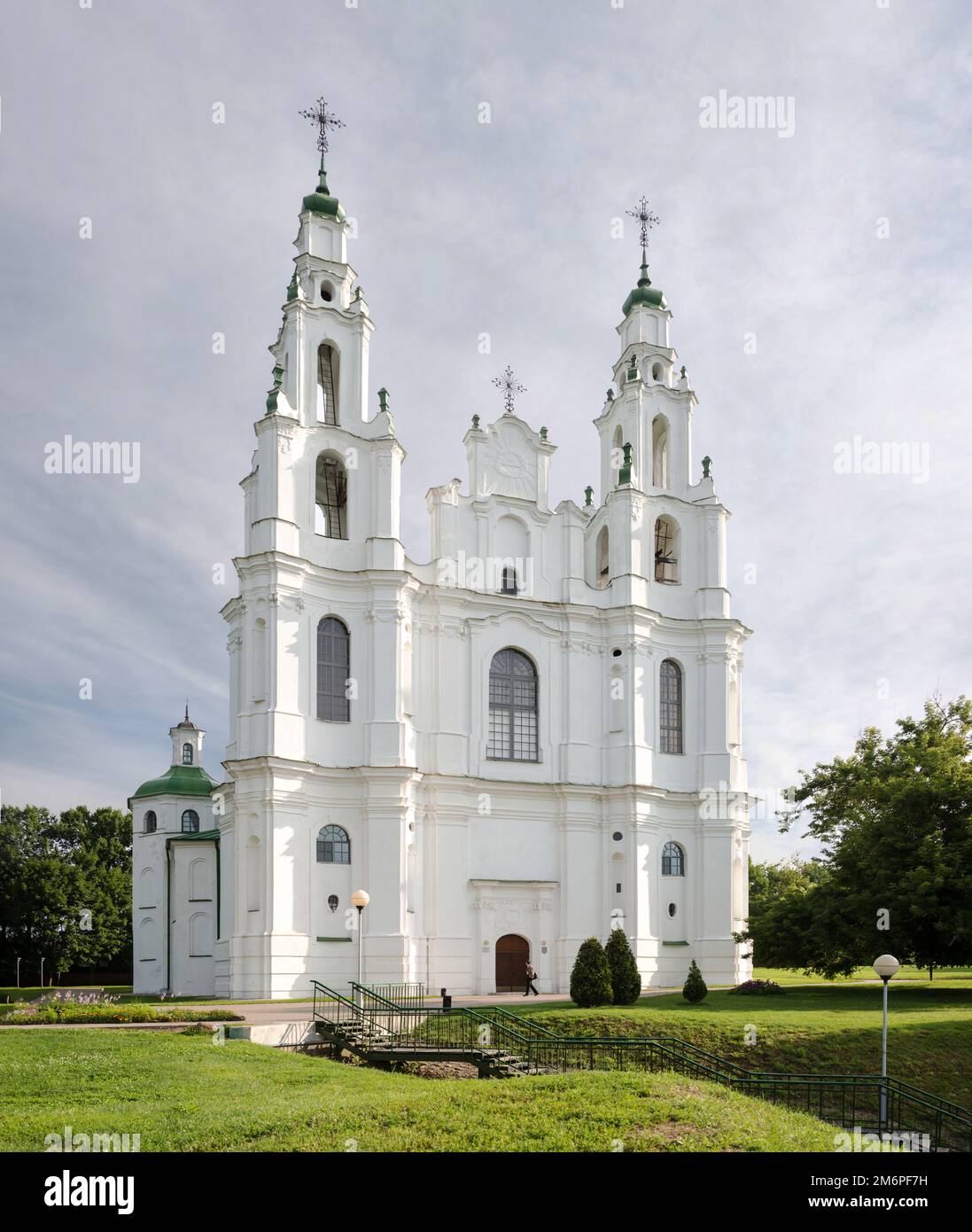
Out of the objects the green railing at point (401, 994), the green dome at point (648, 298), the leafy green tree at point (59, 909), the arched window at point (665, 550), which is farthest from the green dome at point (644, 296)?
the leafy green tree at point (59, 909)

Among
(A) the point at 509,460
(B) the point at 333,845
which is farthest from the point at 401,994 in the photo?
(A) the point at 509,460

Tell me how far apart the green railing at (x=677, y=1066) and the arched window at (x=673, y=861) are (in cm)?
2102

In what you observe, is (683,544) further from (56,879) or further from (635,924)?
(56,879)

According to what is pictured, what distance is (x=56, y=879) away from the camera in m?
68.9

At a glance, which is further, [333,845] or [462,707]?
[462,707]

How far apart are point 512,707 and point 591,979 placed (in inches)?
585

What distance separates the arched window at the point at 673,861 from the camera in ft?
147

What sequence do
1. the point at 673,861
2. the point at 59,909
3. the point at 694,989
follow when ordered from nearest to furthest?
1. the point at 694,989
2. the point at 673,861
3. the point at 59,909

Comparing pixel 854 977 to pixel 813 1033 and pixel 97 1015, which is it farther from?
pixel 97 1015

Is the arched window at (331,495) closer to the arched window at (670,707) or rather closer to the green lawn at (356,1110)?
the arched window at (670,707)

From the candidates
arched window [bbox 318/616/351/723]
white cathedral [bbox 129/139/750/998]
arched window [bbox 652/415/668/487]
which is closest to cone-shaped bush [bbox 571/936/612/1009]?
white cathedral [bbox 129/139/750/998]

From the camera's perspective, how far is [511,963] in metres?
40.7

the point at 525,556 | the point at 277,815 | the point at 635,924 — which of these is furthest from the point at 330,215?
the point at 635,924
